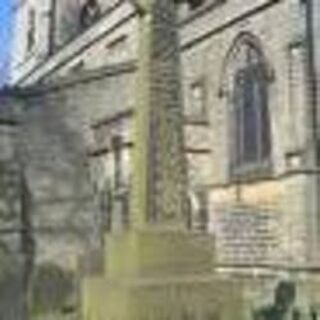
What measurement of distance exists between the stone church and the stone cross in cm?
924

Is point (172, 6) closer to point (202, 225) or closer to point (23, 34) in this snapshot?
point (202, 225)

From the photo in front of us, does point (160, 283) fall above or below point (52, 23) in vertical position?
below

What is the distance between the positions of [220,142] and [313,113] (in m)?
4.31

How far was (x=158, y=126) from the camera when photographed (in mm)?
8625

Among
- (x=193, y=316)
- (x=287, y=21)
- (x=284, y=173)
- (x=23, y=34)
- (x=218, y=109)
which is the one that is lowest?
(x=193, y=316)

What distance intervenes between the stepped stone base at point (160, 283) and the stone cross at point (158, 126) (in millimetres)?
356

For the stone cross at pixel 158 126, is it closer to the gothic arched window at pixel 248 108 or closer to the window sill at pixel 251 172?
the window sill at pixel 251 172

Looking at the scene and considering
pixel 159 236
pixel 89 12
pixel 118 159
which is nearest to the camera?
pixel 159 236

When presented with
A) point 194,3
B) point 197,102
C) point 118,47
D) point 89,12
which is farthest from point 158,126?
point 89,12

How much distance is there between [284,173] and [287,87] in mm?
1932

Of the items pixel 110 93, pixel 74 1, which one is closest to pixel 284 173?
pixel 110 93

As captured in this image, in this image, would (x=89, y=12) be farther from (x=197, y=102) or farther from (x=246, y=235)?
(x=246, y=235)

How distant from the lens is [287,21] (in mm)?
21297

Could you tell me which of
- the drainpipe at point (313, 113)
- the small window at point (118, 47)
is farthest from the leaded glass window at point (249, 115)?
the small window at point (118, 47)
